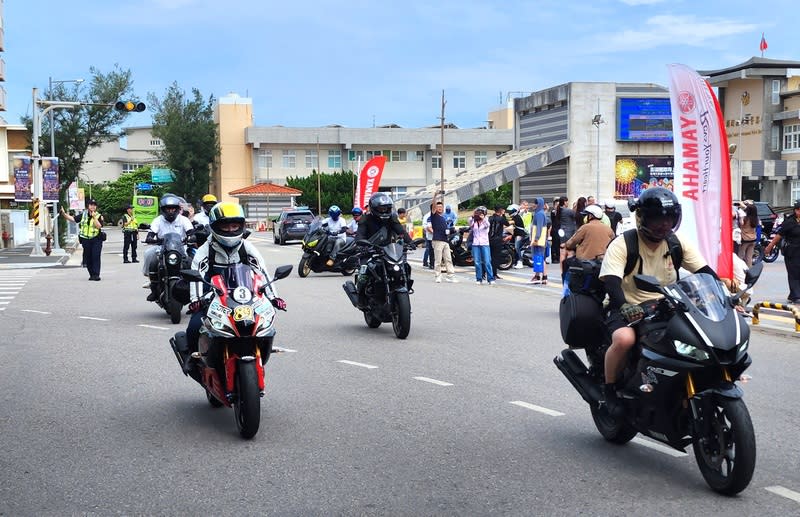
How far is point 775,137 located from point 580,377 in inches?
2793

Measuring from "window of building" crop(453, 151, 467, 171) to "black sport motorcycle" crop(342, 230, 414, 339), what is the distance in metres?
76.8

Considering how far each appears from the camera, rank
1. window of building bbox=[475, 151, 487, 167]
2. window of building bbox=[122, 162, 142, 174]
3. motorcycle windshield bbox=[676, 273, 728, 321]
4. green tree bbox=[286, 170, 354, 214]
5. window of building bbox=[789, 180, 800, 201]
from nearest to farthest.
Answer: motorcycle windshield bbox=[676, 273, 728, 321], window of building bbox=[789, 180, 800, 201], green tree bbox=[286, 170, 354, 214], window of building bbox=[475, 151, 487, 167], window of building bbox=[122, 162, 142, 174]

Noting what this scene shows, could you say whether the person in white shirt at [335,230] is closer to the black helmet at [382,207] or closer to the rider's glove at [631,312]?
the black helmet at [382,207]

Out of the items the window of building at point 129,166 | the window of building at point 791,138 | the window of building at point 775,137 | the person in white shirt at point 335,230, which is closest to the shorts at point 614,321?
the person in white shirt at point 335,230

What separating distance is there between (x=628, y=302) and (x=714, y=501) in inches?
52.5

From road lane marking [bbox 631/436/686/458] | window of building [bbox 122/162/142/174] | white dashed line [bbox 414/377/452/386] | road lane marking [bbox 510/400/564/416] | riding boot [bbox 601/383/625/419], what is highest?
window of building [bbox 122/162/142/174]

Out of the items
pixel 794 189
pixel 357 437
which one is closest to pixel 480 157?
pixel 794 189

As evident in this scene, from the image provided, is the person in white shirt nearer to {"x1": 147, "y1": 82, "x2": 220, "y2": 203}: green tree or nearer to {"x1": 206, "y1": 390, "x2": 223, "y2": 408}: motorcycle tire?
{"x1": 206, "y1": 390, "x2": 223, "y2": 408}: motorcycle tire

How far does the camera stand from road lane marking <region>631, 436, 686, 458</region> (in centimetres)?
630

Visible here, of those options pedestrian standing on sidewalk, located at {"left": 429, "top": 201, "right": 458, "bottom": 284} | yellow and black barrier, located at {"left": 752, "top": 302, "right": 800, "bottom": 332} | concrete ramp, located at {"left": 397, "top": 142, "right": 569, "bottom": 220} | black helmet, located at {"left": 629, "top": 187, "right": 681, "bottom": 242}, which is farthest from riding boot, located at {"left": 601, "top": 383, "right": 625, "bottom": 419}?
concrete ramp, located at {"left": 397, "top": 142, "right": 569, "bottom": 220}

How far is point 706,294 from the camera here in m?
5.36

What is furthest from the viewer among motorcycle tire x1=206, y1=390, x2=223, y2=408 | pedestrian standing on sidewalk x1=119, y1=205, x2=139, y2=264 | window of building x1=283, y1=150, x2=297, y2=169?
window of building x1=283, y1=150, x2=297, y2=169

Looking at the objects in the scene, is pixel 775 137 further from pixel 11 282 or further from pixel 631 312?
pixel 631 312

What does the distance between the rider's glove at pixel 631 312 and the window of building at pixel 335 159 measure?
266ft
